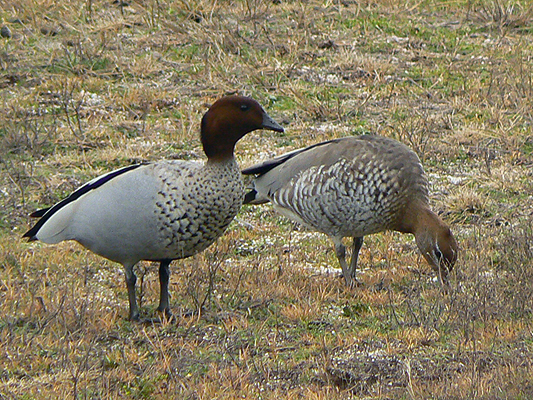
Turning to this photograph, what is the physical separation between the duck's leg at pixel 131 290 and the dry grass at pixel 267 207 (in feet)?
0.26

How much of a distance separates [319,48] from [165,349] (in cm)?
709

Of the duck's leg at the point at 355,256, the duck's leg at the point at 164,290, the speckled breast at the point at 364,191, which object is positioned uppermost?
the speckled breast at the point at 364,191

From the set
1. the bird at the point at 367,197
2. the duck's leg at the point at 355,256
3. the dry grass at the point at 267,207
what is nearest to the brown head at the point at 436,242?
the bird at the point at 367,197

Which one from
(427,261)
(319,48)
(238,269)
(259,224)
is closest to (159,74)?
(319,48)

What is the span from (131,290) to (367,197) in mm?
1819

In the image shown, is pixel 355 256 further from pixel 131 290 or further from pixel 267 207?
pixel 131 290

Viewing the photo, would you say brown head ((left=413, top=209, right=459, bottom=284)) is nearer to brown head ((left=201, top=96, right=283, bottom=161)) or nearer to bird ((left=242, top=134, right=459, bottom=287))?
bird ((left=242, top=134, right=459, bottom=287))

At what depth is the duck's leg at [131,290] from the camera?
18.6ft

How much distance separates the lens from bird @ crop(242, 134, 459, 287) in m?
6.34

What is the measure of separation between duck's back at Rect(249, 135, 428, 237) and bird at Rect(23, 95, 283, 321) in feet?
3.21

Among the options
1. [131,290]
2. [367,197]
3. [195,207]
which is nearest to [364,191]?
[367,197]

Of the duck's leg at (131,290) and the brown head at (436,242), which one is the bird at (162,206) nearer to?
the duck's leg at (131,290)

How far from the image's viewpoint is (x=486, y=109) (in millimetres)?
9883

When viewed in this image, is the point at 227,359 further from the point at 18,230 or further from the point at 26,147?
the point at 26,147
